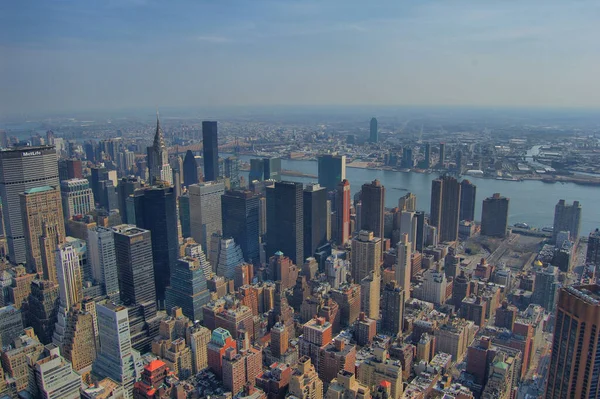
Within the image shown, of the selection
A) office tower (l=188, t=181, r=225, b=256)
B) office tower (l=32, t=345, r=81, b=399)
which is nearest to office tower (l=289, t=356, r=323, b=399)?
A: office tower (l=32, t=345, r=81, b=399)

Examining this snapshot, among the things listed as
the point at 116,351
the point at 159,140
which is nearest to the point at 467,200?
the point at 159,140

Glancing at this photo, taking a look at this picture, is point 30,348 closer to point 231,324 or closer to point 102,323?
point 102,323

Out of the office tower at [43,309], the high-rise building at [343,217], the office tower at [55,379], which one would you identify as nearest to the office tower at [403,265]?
the high-rise building at [343,217]

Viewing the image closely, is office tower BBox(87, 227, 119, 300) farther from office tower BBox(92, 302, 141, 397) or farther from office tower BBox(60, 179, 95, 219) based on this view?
office tower BBox(60, 179, 95, 219)

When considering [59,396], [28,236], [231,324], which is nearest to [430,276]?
[231,324]

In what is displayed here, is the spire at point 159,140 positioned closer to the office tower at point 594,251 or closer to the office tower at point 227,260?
the office tower at point 227,260

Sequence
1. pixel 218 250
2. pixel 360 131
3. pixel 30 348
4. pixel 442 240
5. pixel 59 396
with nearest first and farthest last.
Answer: pixel 59 396 < pixel 30 348 < pixel 218 250 < pixel 442 240 < pixel 360 131
